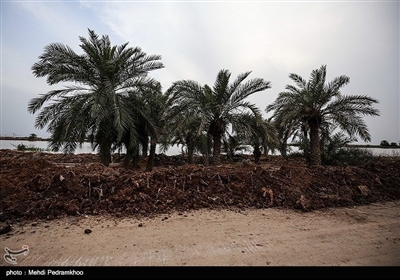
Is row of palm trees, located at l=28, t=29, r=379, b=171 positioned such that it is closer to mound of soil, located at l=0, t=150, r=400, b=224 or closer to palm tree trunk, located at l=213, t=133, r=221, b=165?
palm tree trunk, located at l=213, t=133, r=221, b=165

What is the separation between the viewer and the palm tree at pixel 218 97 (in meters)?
8.86

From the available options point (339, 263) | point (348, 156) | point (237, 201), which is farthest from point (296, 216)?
point (348, 156)

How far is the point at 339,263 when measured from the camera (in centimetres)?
249

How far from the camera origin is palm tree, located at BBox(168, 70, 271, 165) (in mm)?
8859

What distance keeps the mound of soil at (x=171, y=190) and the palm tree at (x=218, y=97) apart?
4000 mm

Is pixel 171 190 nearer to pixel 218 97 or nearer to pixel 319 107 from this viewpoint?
pixel 218 97

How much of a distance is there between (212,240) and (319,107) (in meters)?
10.0

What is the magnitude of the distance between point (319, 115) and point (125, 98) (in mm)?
10282

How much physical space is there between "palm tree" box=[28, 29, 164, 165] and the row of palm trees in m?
0.04

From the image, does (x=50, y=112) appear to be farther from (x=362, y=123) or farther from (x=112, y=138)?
(x=362, y=123)

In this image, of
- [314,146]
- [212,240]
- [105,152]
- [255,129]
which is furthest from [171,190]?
[314,146]

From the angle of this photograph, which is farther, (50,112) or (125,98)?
(125,98)

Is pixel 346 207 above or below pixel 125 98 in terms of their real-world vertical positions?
below
